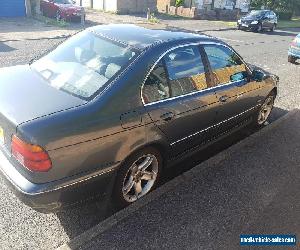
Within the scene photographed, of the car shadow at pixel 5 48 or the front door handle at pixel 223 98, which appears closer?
the front door handle at pixel 223 98

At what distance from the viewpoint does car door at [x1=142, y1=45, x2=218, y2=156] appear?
3699 millimetres

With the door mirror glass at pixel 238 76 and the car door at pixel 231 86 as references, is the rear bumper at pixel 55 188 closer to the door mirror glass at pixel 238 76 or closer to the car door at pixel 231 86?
the car door at pixel 231 86

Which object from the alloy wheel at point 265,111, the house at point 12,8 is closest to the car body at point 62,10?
the house at point 12,8

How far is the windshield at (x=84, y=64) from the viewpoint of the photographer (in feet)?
11.4

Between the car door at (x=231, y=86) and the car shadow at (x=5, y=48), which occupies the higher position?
the car door at (x=231, y=86)

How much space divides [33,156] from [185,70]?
2.08 metres

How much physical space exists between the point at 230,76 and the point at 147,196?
211cm

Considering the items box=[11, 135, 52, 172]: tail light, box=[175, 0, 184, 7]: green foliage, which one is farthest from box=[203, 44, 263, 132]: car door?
box=[175, 0, 184, 7]: green foliage

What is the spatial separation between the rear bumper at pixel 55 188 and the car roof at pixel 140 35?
1.49 m

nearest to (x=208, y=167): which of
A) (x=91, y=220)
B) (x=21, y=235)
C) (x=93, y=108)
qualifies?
(x=91, y=220)

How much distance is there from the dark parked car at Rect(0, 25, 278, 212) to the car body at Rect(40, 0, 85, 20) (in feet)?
54.9

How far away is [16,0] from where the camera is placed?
2048cm

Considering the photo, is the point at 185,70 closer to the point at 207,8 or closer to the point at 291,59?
the point at 291,59

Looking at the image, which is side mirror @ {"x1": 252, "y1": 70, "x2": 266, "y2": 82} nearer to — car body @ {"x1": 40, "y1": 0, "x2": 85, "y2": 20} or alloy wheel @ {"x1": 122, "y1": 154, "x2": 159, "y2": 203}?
alloy wheel @ {"x1": 122, "y1": 154, "x2": 159, "y2": 203}
